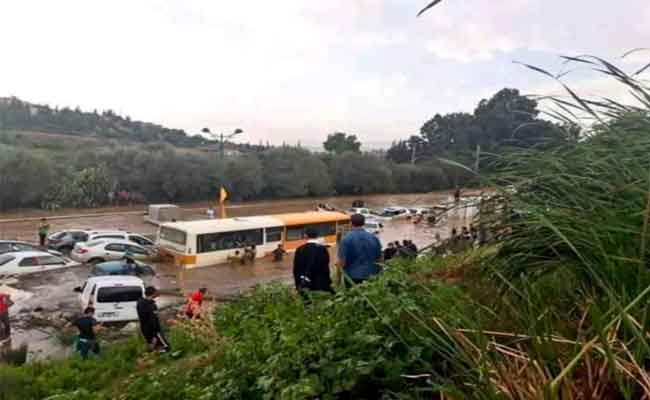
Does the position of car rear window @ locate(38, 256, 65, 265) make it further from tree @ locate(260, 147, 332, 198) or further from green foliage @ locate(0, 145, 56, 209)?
tree @ locate(260, 147, 332, 198)

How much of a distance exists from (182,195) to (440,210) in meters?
43.7

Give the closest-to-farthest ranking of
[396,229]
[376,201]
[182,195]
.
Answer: [396,229] → [182,195] → [376,201]

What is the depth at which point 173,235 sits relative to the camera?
21156 mm

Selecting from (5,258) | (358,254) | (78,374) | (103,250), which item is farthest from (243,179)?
(358,254)

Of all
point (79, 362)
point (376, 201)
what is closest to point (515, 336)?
point (79, 362)

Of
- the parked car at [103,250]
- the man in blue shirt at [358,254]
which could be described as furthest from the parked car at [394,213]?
the man in blue shirt at [358,254]

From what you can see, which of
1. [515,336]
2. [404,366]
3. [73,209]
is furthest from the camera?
[73,209]

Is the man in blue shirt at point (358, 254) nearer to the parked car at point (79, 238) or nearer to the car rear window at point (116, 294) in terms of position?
the car rear window at point (116, 294)

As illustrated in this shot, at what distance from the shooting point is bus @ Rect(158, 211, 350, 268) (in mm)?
20625

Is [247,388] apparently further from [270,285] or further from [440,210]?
[270,285]

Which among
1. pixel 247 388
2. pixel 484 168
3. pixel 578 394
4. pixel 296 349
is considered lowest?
pixel 247 388

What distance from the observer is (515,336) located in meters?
1.73

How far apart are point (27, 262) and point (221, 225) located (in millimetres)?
7370

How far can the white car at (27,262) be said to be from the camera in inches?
656
